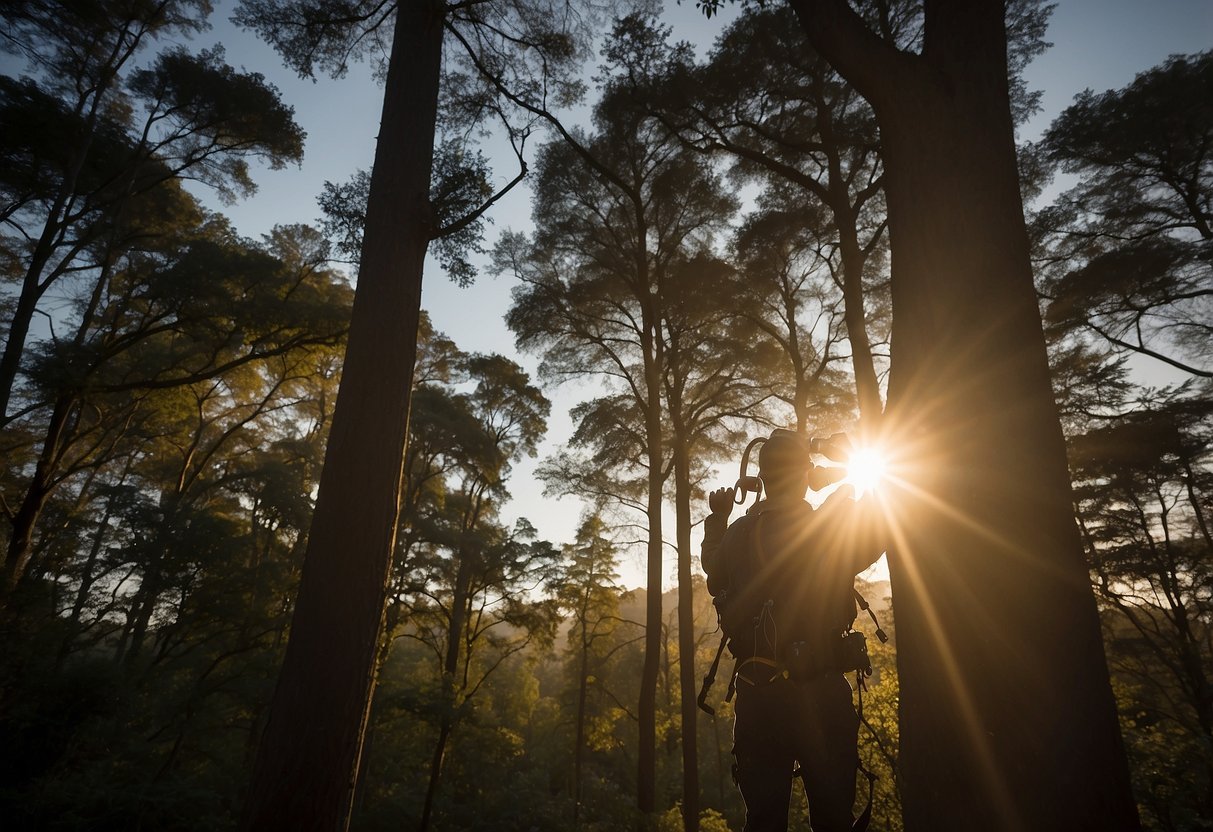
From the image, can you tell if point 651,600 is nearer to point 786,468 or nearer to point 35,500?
point 786,468

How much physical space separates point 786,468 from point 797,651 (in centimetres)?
98

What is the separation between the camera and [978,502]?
1804 millimetres

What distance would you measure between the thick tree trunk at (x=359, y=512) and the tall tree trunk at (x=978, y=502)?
9.58 feet

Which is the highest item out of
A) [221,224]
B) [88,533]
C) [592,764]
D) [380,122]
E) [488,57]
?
[221,224]

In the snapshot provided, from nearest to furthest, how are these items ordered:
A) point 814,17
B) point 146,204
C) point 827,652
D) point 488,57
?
point 827,652 < point 814,17 < point 488,57 < point 146,204

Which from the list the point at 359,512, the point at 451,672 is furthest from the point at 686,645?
the point at 359,512

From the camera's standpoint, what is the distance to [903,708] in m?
1.97

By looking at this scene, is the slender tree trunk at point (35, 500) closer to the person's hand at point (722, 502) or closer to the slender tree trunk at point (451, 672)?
the slender tree trunk at point (451, 672)

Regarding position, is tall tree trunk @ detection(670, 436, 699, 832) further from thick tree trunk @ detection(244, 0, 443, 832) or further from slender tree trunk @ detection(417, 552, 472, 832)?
thick tree trunk @ detection(244, 0, 443, 832)

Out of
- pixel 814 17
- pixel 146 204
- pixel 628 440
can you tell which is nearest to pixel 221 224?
pixel 146 204

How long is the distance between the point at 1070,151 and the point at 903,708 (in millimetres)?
14329

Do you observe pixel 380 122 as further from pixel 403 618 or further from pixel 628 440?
pixel 403 618

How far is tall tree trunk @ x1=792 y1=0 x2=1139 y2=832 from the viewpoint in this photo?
1.55 meters

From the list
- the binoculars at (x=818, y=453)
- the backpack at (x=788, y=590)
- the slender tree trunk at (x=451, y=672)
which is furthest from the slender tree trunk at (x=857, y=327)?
the slender tree trunk at (x=451, y=672)
